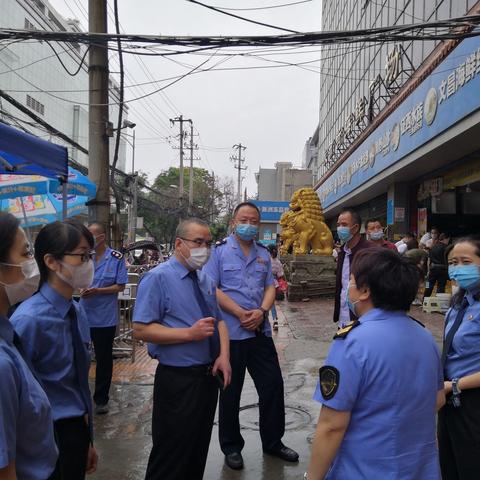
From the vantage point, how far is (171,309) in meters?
2.69

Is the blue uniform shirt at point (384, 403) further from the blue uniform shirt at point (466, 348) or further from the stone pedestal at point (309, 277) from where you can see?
the stone pedestal at point (309, 277)

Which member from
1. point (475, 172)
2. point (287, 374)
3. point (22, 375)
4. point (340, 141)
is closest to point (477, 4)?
point (475, 172)

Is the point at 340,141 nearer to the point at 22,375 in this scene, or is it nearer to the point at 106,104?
the point at 106,104

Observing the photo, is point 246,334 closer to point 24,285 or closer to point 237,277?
point 237,277

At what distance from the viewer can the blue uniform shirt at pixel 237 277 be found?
3596mm

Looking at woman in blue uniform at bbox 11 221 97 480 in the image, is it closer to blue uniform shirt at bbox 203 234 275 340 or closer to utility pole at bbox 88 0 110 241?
blue uniform shirt at bbox 203 234 275 340

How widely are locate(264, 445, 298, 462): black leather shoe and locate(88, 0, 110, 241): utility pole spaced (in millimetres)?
4072

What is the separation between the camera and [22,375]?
1.40 m

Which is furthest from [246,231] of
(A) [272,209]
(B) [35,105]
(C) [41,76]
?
(A) [272,209]

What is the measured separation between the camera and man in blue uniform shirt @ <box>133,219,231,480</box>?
259 cm

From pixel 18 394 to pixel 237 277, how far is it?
2410mm

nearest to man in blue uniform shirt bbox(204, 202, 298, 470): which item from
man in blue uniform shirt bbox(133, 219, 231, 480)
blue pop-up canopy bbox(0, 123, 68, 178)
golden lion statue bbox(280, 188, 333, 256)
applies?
man in blue uniform shirt bbox(133, 219, 231, 480)

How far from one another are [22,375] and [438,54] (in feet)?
33.7

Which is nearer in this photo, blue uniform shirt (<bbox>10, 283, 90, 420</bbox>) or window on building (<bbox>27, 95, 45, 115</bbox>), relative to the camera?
blue uniform shirt (<bbox>10, 283, 90, 420</bbox>)
